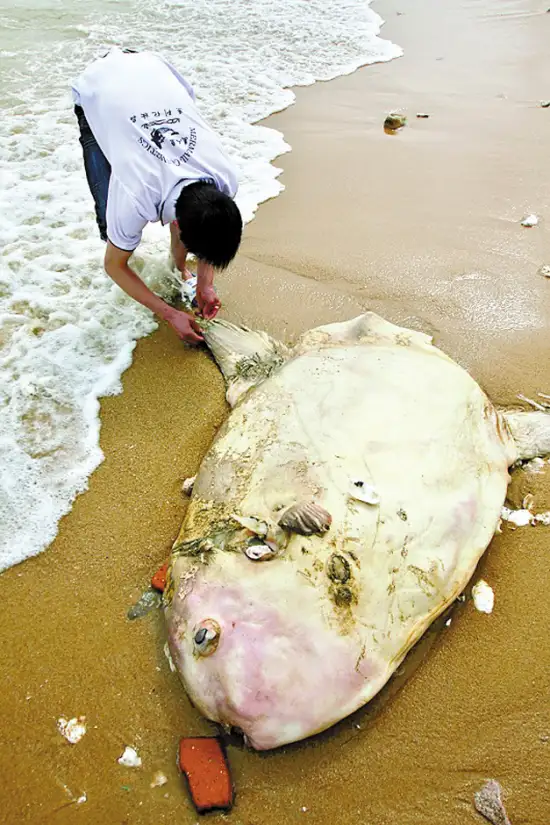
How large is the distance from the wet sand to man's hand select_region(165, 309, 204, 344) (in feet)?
0.48

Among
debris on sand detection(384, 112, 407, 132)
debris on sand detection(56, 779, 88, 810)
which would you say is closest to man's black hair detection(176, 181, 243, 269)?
debris on sand detection(56, 779, 88, 810)

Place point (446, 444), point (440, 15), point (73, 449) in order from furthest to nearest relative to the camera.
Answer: point (440, 15), point (73, 449), point (446, 444)

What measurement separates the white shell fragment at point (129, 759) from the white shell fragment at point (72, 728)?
0.16 m

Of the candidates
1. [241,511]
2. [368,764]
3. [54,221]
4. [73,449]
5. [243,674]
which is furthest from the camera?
[54,221]

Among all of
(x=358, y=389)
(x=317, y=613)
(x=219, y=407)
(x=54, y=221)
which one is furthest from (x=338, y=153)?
(x=317, y=613)

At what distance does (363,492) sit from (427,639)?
1.97 feet

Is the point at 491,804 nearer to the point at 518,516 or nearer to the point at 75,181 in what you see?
the point at 518,516

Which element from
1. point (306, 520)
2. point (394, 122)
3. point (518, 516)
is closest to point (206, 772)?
point (306, 520)

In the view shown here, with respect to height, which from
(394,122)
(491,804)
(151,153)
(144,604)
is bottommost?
(491,804)

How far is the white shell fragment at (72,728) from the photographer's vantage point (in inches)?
79.8

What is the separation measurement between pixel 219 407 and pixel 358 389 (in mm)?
943

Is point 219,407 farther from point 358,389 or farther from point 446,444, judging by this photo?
point 446,444

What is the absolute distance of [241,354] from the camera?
3.39 m

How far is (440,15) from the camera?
8.90 metres
